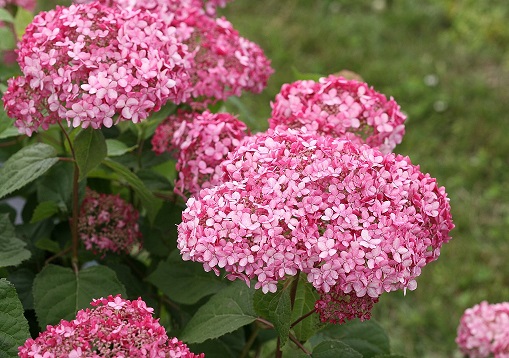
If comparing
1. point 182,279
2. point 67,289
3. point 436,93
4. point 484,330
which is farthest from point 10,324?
point 436,93

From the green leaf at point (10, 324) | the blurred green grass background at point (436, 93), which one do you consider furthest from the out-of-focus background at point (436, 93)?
the green leaf at point (10, 324)

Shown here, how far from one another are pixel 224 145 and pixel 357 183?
1.16 ft

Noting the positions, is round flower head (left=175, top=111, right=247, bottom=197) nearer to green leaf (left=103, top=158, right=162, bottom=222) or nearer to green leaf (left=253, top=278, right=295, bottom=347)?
green leaf (left=103, top=158, right=162, bottom=222)

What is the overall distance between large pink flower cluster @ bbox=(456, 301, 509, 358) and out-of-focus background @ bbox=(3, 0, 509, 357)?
3.98ft

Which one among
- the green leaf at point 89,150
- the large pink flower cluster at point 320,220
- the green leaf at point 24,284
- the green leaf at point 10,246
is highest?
the large pink flower cluster at point 320,220

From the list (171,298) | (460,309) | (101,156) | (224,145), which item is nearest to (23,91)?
(101,156)

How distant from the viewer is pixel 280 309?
4.28 ft

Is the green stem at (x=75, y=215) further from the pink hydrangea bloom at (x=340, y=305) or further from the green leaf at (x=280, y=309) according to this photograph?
the pink hydrangea bloom at (x=340, y=305)

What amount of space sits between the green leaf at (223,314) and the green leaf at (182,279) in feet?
0.43

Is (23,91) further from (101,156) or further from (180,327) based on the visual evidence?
(180,327)

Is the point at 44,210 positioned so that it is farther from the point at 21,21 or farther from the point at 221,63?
the point at 21,21

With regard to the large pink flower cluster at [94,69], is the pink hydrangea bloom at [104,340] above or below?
below

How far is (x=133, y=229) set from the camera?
172 centimetres

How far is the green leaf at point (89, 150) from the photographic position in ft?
4.91
